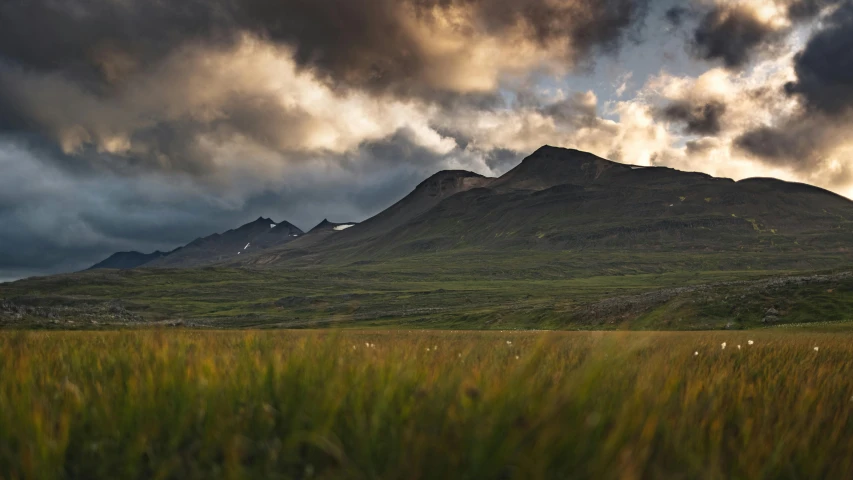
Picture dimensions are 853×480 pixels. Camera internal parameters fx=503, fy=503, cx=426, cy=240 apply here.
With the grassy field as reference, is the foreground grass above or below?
above

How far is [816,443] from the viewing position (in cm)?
293

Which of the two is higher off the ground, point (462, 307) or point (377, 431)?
point (377, 431)

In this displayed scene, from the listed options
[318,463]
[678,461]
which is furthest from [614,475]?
[318,463]

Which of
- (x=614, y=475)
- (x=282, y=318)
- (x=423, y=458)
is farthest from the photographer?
(x=282, y=318)

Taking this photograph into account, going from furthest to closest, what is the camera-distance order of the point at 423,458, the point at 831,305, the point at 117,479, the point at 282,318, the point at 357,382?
the point at 282,318 → the point at 831,305 → the point at 357,382 → the point at 117,479 → the point at 423,458

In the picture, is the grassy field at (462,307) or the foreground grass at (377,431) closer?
the foreground grass at (377,431)

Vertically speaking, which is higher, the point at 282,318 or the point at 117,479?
the point at 117,479

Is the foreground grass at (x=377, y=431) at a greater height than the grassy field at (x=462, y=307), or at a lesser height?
greater

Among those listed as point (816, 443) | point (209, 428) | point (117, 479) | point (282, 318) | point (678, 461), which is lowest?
point (282, 318)

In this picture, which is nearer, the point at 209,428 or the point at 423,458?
the point at 423,458

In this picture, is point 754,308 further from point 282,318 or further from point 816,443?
point 282,318

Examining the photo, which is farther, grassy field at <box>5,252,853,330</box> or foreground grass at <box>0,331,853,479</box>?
grassy field at <box>5,252,853,330</box>

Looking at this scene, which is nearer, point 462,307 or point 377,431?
point 377,431

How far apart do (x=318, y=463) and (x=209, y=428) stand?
533mm
